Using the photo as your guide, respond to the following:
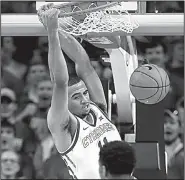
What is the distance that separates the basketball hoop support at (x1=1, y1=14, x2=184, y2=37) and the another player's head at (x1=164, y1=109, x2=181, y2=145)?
1.50 meters

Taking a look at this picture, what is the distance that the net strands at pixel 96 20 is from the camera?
2.86 meters

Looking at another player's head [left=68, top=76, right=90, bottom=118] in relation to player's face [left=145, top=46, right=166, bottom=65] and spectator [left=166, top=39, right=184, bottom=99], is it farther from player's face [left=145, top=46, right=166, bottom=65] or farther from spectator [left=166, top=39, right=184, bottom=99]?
spectator [left=166, top=39, right=184, bottom=99]

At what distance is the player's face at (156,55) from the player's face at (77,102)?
3.61 feet

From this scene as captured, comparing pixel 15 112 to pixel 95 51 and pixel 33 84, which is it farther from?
pixel 95 51

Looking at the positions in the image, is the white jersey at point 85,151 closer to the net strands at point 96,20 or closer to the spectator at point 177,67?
the net strands at point 96,20

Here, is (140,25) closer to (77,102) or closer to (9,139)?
(77,102)

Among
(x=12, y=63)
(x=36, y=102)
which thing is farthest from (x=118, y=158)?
(x=12, y=63)

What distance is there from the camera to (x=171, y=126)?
169 inches

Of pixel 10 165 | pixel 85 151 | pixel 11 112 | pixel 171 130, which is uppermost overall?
pixel 85 151

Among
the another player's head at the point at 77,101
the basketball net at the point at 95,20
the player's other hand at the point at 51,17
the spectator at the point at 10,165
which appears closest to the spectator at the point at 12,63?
the spectator at the point at 10,165

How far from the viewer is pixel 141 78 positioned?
3189mm

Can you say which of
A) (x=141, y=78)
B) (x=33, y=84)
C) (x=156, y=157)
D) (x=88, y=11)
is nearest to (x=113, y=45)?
(x=141, y=78)

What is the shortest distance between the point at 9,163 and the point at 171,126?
1267 millimetres

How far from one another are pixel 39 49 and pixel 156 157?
1.53m
